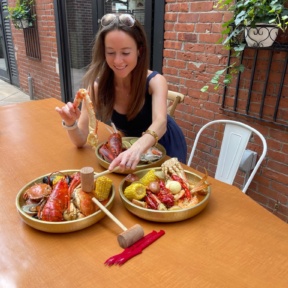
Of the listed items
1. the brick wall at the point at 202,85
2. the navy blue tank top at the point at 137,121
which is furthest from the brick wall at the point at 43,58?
the navy blue tank top at the point at 137,121

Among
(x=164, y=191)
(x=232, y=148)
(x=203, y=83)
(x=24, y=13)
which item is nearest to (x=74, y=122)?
(x=164, y=191)

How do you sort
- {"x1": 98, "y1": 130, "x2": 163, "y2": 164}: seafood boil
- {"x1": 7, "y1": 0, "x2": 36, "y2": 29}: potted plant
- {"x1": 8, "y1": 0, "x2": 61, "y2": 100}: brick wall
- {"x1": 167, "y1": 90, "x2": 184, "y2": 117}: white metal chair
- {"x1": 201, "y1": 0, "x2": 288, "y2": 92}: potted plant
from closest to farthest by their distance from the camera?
{"x1": 98, "y1": 130, "x2": 163, "y2": 164}: seafood boil
{"x1": 201, "y1": 0, "x2": 288, "y2": 92}: potted plant
{"x1": 167, "y1": 90, "x2": 184, "y2": 117}: white metal chair
{"x1": 8, "y1": 0, "x2": 61, "y2": 100}: brick wall
{"x1": 7, "y1": 0, "x2": 36, "y2": 29}: potted plant

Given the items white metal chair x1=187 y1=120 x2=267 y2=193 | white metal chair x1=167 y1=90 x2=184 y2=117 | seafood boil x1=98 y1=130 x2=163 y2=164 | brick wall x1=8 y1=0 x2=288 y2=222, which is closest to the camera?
seafood boil x1=98 y1=130 x2=163 y2=164

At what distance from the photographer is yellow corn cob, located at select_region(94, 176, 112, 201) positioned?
100cm

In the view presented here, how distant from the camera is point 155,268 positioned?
30.6 inches

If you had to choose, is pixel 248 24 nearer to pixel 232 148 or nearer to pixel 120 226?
pixel 232 148

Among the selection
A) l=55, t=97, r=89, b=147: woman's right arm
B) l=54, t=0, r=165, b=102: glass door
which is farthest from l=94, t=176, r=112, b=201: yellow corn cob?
l=54, t=0, r=165, b=102: glass door

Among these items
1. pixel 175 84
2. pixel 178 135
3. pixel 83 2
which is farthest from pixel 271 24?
pixel 83 2

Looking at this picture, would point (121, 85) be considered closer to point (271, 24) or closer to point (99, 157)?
point (99, 157)

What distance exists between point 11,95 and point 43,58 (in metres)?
1.57

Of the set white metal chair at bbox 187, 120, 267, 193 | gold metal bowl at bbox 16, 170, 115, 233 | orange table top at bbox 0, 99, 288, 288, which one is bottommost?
white metal chair at bbox 187, 120, 267, 193

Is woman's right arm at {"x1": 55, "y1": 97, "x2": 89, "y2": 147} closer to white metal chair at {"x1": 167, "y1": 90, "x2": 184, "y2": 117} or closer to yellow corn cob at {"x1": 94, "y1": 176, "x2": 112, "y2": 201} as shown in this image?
yellow corn cob at {"x1": 94, "y1": 176, "x2": 112, "y2": 201}

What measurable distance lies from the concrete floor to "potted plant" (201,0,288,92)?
14.5ft

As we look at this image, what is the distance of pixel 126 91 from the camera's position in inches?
68.0
